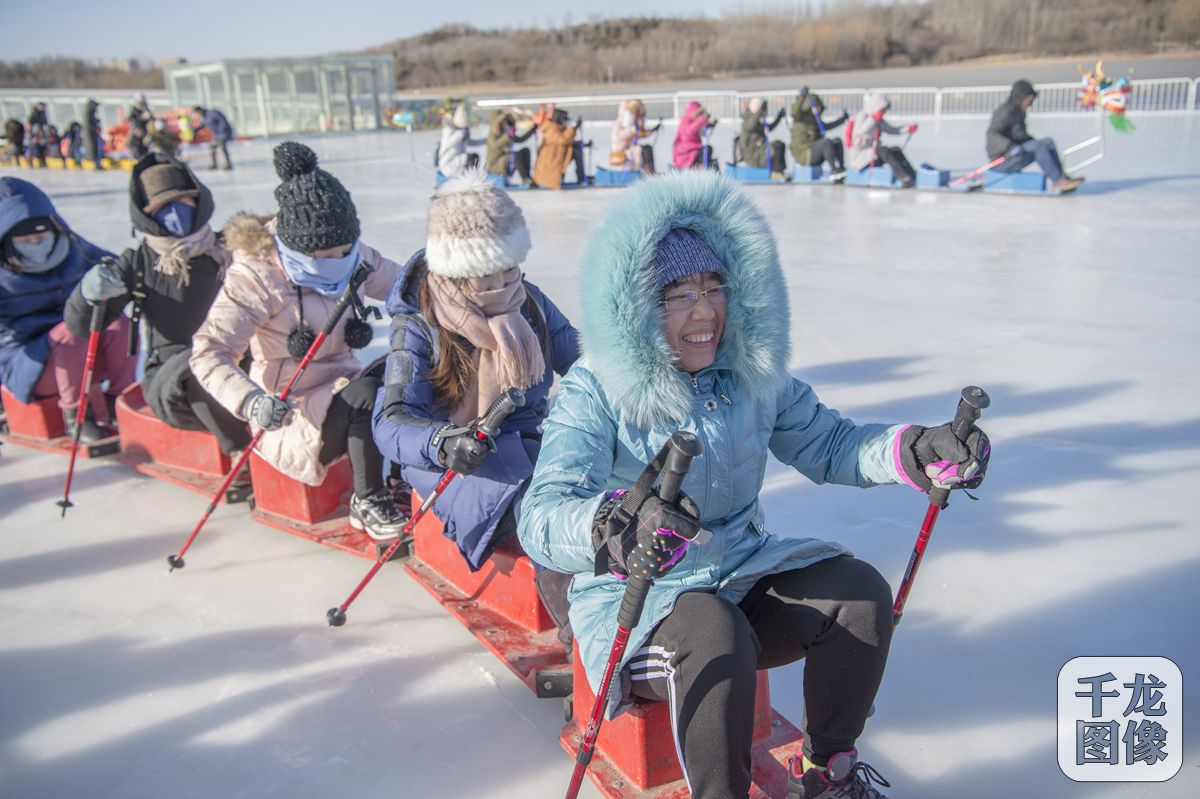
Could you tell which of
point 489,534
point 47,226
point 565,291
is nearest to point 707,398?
point 489,534

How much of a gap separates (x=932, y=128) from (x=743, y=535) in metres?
15.6

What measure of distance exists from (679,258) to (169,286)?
7.78 feet

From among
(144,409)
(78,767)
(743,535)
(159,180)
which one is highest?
(159,180)

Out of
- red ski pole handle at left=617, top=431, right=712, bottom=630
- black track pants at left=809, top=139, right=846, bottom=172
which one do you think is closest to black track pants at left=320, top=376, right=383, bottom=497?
red ski pole handle at left=617, top=431, right=712, bottom=630

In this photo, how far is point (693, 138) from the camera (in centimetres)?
1079

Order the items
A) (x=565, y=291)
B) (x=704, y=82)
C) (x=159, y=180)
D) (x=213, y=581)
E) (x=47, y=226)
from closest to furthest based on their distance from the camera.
Result: (x=213, y=581), (x=159, y=180), (x=47, y=226), (x=565, y=291), (x=704, y=82)

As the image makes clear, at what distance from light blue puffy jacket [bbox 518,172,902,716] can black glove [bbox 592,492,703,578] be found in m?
0.16

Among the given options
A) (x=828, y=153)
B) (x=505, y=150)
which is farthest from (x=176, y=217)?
(x=505, y=150)

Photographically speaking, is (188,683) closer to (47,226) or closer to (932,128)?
(47,226)

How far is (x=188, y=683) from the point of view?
2166 mm

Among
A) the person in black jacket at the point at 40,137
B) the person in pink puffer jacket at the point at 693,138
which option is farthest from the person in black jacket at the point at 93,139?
the person in pink puffer jacket at the point at 693,138

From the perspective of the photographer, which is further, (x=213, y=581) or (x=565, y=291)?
(x=565, y=291)

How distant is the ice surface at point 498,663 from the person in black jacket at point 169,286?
325 mm

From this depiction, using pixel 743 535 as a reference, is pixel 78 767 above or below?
below
